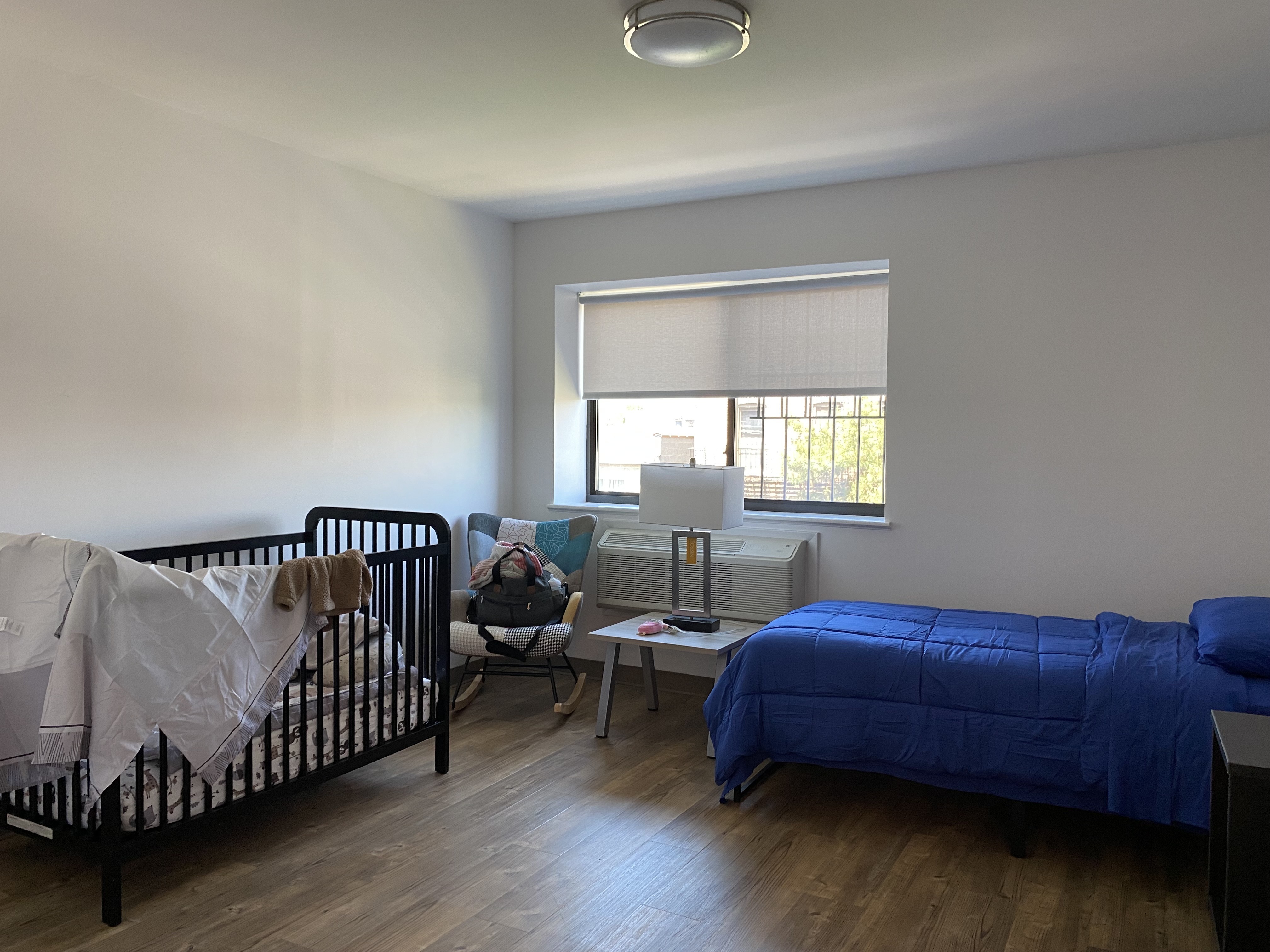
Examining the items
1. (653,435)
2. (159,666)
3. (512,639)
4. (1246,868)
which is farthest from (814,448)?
(159,666)

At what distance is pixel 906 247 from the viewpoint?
406 cm

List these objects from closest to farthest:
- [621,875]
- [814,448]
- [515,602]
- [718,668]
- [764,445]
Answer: [621,875]
[515,602]
[718,668]
[814,448]
[764,445]

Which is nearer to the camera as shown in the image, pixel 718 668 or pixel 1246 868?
pixel 1246 868

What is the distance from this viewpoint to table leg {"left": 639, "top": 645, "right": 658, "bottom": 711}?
4250 mm

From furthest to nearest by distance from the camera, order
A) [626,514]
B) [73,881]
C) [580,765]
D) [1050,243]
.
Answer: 1. [626,514]
2. [1050,243]
3. [580,765]
4. [73,881]

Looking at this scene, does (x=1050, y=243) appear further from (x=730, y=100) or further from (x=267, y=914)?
(x=267, y=914)

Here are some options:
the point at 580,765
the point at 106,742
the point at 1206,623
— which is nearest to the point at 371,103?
the point at 106,742

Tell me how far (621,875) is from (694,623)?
1445 millimetres

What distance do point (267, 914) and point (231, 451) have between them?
5.83ft

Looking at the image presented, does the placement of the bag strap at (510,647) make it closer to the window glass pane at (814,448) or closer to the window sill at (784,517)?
the window sill at (784,517)

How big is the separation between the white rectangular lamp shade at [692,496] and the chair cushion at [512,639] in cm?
62

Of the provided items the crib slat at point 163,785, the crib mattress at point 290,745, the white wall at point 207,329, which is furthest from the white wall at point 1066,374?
the crib slat at point 163,785

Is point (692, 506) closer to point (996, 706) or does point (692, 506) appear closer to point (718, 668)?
point (718, 668)

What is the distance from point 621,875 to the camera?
263 centimetres
